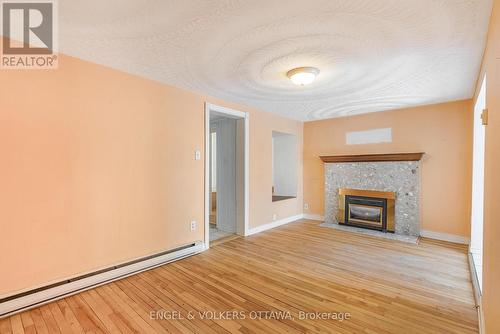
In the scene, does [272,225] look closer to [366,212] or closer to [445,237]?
[366,212]

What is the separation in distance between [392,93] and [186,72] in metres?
2.86

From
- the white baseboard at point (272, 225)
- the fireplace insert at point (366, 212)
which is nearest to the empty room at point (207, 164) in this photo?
the white baseboard at point (272, 225)

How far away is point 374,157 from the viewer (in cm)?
439

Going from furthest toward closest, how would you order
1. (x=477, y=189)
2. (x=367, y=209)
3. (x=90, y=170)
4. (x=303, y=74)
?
1. (x=367, y=209)
2. (x=477, y=189)
3. (x=303, y=74)
4. (x=90, y=170)

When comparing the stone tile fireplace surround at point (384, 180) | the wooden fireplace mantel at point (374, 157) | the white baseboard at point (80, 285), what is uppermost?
the wooden fireplace mantel at point (374, 157)

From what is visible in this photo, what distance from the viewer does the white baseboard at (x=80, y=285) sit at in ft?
6.39

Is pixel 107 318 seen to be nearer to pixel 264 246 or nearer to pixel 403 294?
pixel 264 246

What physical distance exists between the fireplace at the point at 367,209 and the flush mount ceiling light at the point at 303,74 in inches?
114

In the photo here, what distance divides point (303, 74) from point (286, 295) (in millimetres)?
2291

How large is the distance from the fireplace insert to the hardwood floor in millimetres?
958

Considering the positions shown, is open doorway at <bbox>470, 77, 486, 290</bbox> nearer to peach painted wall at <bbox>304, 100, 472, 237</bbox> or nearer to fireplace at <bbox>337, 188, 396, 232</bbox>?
peach painted wall at <bbox>304, 100, 472, 237</bbox>

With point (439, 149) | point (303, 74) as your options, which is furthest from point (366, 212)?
point (303, 74)

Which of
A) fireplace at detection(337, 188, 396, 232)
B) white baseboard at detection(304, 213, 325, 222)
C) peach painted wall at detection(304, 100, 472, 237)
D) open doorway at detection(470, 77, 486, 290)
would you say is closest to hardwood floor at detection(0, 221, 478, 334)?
open doorway at detection(470, 77, 486, 290)

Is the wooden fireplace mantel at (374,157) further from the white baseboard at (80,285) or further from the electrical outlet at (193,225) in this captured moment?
the white baseboard at (80,285)
